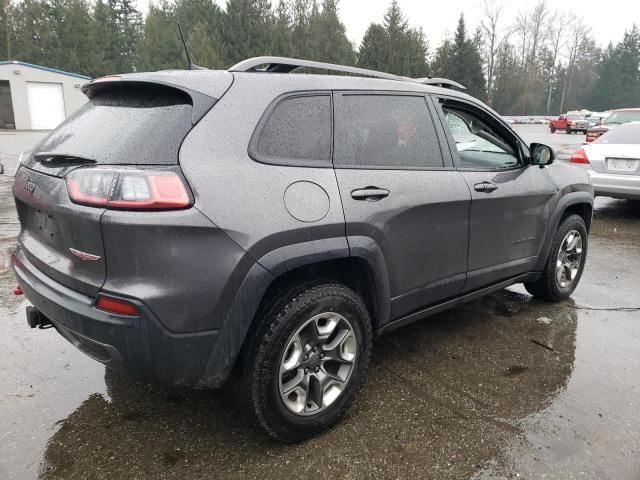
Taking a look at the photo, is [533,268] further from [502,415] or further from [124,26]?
[124,26]

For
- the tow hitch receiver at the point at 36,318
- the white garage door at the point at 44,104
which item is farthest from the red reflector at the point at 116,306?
the white garage door at the point at 44,104

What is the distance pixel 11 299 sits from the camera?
4043 millimetres

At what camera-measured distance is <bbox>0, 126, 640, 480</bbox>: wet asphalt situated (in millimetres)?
2221

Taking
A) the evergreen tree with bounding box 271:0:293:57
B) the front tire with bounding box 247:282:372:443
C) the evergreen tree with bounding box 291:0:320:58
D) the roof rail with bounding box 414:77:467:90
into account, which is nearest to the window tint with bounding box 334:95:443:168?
the roof rail with bounding box 414:77:467:90

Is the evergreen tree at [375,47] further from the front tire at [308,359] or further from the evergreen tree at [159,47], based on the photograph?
the front tire at [308,359]

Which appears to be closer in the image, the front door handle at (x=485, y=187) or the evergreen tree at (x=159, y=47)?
the front door handle at (x=485, y=187)

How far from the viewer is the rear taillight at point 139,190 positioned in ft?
6.23

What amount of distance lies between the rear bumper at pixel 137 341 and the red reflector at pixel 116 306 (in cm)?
2

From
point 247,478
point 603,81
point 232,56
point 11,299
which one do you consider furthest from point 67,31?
point 603,81

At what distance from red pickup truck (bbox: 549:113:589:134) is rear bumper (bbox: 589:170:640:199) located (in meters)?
31.1

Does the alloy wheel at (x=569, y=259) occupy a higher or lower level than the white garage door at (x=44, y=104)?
lower

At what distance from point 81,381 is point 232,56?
48.5 metres

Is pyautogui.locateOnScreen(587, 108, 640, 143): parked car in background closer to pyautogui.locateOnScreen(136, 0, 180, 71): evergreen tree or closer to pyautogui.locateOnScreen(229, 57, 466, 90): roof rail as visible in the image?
pyautogui.locateOnScreen(229, 57, 466, 90): roof rail

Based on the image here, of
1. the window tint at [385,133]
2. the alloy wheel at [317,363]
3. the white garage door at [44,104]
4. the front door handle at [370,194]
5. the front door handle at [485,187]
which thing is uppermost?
the white garage door at [44,104]
